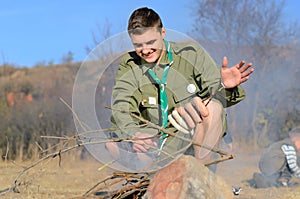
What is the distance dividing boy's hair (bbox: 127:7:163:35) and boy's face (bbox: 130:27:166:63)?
3 centimetres

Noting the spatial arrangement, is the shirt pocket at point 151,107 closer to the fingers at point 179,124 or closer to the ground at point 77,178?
the fingers at point 179,124

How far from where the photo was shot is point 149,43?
406 centimetres

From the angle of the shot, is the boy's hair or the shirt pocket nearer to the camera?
the boy's hair

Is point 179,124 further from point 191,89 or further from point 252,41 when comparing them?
point 252,41

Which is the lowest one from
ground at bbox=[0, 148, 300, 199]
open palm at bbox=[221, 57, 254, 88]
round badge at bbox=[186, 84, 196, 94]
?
ground at bbox=[0, 148, 300, 199]

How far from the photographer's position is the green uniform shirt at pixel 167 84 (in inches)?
158

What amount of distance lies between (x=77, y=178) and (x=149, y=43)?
5.69m

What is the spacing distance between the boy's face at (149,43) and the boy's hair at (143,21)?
0.11 feet

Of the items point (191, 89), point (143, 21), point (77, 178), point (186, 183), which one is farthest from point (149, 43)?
point (77, 178)

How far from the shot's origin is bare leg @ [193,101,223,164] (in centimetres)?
383

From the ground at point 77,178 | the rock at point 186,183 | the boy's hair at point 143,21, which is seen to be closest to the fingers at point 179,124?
the rock at point 186,183

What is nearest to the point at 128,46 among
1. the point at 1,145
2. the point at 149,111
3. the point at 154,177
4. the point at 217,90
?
the point at 149,111

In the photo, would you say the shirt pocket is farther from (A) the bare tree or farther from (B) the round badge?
(A) the bare tree

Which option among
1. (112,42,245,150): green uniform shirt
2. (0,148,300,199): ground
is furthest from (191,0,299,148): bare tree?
(112,42,245,150): green uniform shirt
